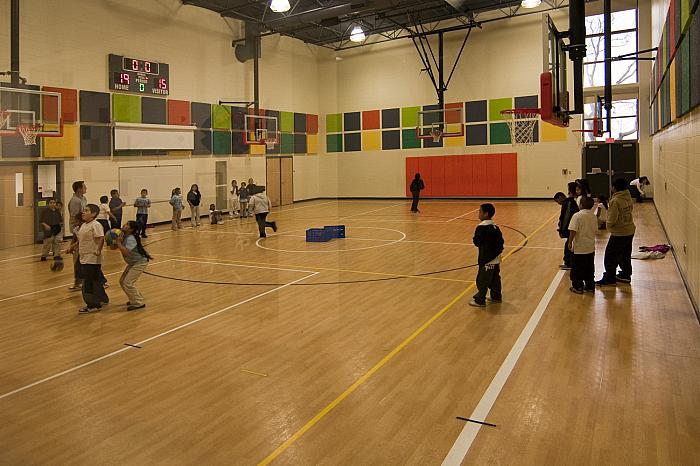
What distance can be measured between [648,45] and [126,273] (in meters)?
24.6

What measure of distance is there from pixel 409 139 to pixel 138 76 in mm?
15855

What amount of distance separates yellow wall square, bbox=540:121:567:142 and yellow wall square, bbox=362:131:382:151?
9.10m

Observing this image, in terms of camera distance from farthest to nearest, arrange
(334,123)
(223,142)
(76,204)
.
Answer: (334,123) < (223,142) < (76,204)

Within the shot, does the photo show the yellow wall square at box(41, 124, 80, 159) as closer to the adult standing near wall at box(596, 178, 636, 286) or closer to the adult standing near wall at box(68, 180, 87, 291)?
the adult standing near wall at box(68, 180, 87, 291)

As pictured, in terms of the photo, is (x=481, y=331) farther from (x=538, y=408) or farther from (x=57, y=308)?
(x=57, y=308)

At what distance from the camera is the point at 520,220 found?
2050 cm

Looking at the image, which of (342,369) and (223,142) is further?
(223,142)

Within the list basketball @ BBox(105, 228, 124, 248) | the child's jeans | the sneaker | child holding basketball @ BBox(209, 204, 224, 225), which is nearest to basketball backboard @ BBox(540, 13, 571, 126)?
the child's jeans

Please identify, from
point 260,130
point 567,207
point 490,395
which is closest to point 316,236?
point 567,207

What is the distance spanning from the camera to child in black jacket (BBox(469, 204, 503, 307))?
28.3 ft

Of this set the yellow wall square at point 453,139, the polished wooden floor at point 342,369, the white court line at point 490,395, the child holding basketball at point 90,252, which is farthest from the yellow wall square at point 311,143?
the white court line at point 490,395

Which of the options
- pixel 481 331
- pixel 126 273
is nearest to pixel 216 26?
pixel 126 273

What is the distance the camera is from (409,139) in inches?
1267

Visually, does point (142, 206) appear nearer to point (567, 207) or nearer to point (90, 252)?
point (90, 252)
